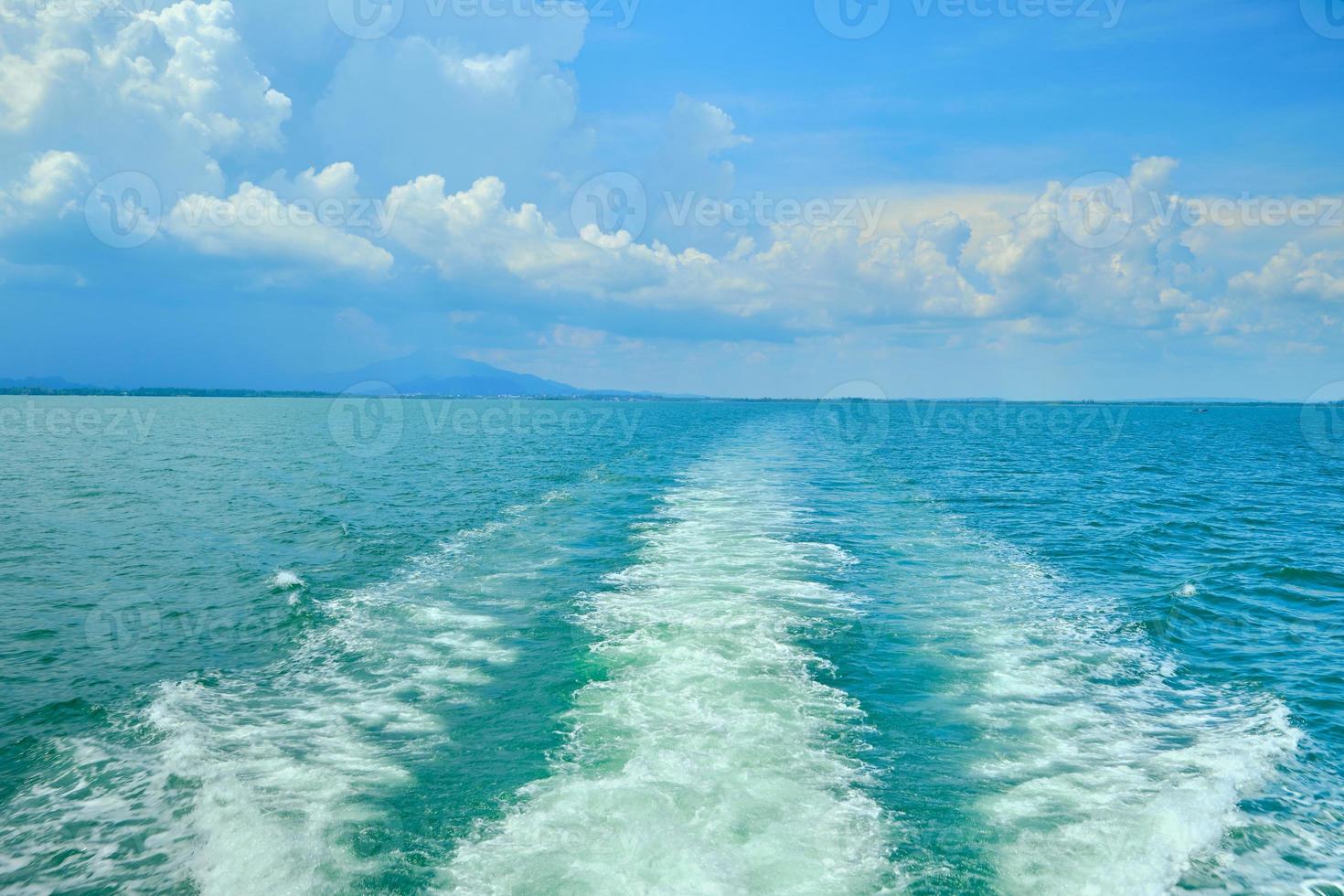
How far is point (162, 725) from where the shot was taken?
12305 millimetres

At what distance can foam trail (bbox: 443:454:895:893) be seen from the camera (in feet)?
27.6

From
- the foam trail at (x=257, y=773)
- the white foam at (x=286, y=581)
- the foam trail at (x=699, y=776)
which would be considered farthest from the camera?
the white foam at (x=286, y=581)

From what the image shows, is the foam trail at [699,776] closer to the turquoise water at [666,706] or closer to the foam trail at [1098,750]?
the turquoise water at [666,706]

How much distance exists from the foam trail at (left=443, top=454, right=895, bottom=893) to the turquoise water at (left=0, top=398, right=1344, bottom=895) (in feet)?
0.18

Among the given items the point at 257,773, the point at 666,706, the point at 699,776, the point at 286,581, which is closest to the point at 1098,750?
the point at 699,776

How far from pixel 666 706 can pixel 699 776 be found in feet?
7.94

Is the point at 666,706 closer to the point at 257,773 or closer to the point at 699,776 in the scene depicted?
the point at 699,776

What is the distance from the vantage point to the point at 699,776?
10383mm

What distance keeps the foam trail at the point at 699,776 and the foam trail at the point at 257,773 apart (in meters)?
2.06

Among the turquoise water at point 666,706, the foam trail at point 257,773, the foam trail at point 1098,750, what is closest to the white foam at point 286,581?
the turquoise water at point 666,706

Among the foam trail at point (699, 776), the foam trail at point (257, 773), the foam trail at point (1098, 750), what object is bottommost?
the foam trail at point (1098, 750)

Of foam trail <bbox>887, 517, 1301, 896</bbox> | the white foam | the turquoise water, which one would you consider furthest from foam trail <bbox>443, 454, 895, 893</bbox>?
the white foam

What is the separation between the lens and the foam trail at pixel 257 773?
8703mm

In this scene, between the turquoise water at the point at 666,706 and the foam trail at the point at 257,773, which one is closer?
the foam trail at the point at 257,773
